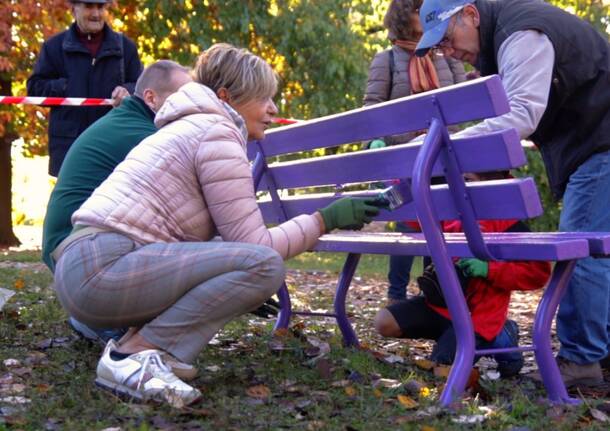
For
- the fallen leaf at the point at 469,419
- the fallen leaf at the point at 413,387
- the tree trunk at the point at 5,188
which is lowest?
the tree trunk at the point at 5,188

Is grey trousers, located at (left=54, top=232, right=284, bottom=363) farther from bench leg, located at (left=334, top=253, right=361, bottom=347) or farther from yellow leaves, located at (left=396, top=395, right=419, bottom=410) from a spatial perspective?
bench leg, located at (left=334, top=253, right=361, bottom=347)

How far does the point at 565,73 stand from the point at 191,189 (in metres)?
1.61

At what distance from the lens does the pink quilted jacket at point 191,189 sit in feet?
12.5

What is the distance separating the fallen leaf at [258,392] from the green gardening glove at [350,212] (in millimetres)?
674

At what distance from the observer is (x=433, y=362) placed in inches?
190

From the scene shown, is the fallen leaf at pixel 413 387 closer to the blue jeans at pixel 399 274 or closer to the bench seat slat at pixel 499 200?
the bench seat slat at pixel 499 200

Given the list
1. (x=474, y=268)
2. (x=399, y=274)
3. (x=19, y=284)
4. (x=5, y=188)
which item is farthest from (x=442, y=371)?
(x=5, y=188)

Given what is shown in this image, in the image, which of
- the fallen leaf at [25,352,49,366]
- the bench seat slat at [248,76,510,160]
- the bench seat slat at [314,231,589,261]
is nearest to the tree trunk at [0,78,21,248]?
the fallen leaf at [25,352,49,366]

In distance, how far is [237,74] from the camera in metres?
4.11

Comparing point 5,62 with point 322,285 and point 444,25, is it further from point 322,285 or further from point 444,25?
point 444,25

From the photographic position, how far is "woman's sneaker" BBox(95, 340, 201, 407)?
375 cm

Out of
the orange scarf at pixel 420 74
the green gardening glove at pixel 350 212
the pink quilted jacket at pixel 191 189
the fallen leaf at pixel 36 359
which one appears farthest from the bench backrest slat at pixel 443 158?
the orange scarf at pixel 420 74

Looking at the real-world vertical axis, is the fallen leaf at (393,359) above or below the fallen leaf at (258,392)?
below

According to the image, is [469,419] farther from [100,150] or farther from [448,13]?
[100,150]
